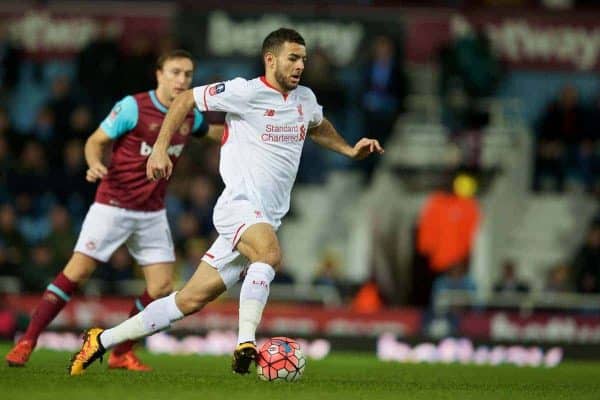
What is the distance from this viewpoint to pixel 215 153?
1925 cm

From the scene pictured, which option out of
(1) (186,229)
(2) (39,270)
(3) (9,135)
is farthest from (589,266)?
(3) (9,135)

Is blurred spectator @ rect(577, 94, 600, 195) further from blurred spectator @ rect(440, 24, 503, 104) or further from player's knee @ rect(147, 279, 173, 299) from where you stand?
player's knee @ rect(147, 279, 173, 299)

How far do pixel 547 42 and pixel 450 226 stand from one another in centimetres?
406

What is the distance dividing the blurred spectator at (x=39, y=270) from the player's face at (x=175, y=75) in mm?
7401

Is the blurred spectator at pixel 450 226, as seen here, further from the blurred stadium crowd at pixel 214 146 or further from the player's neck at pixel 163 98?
the player's neck at pixel 163 98

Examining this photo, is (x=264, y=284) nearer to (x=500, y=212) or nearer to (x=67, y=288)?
(x=67, y=288)

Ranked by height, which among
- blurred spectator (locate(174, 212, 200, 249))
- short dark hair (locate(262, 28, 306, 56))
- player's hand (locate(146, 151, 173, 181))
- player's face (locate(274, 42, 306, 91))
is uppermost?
short dark hair (locate(262, 28, 306, 56))

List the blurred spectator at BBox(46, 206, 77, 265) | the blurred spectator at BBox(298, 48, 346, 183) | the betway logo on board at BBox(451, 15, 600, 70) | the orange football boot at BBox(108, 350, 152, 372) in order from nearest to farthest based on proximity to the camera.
A: the orange football boot at BBox(108, 350, 152, 372)
the blurred spectator at BBox(46, 206, 77, 265)
the blurred spectator at BBox(298, 48, 346, 183)
the betway logo on board at BBox(451, 15, 600, 70)

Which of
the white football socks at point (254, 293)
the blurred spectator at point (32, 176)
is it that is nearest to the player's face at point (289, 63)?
the white football socks at point (254, 293)

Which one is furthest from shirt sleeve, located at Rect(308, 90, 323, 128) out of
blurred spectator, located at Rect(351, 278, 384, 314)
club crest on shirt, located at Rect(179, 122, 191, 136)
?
blurred spectator, located at Rect(351, 278, 384, 314)

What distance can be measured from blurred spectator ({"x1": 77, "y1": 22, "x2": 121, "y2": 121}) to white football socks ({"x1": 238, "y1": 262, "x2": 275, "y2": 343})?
1111cm

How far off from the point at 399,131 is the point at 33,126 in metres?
4.93

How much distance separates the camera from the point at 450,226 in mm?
18516

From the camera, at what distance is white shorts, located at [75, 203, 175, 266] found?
10531 mm
